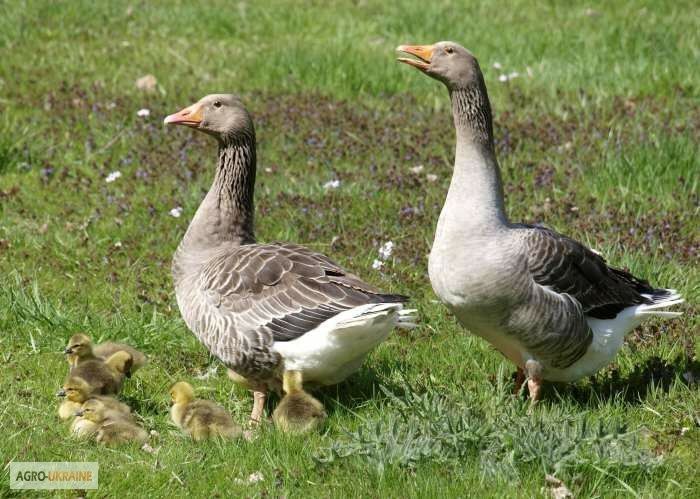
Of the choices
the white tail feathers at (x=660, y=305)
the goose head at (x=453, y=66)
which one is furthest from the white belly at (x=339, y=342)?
the white tail feathers at (x=660, y=305)

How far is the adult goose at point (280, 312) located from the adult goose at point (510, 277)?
0.43m

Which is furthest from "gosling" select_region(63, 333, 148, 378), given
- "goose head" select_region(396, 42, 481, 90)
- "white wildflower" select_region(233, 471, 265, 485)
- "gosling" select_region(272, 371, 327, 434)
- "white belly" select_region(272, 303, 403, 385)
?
"goose head" select_region(396, 42, 481, 90)

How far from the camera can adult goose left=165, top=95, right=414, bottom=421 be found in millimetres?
5754

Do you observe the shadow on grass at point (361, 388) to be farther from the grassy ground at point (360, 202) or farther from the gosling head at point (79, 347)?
the gosling head at point (79, 347)

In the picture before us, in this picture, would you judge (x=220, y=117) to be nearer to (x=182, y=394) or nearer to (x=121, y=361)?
(x=121, y=361)

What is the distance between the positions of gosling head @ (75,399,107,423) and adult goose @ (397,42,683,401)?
78.0 inches

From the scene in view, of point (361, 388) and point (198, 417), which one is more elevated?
point (198, 417)

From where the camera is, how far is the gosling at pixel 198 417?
5496 mm

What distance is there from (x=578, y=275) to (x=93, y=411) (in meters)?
2.87

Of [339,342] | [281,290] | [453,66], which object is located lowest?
[339,342]

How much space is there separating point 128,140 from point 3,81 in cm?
232

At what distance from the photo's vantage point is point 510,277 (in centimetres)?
564

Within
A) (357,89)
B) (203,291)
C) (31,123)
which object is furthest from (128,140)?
(203,291)

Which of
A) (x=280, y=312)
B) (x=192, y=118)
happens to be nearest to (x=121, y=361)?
(x=280, y=312)
